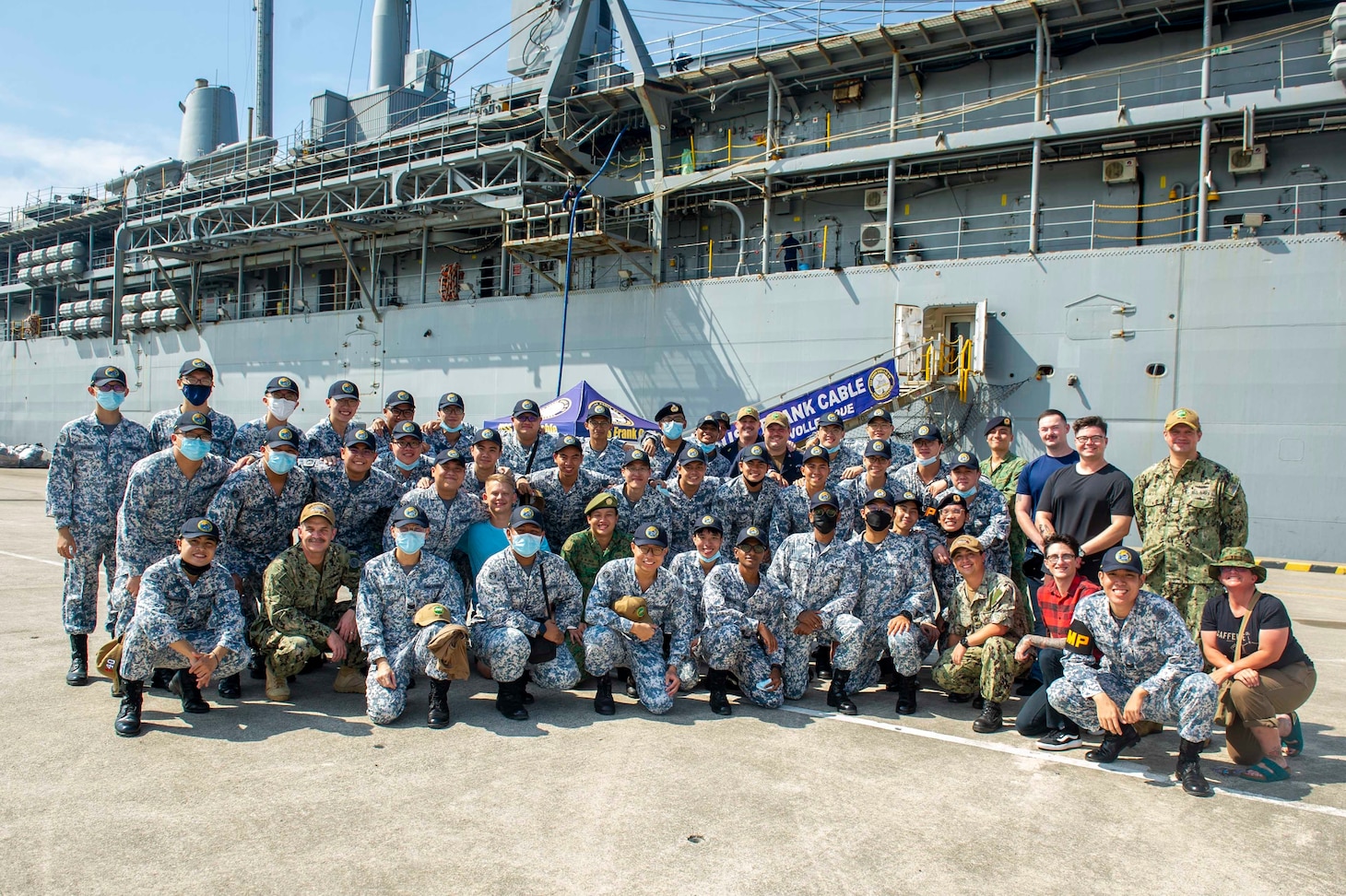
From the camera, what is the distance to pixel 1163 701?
150 inches

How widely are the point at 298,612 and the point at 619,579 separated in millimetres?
1766

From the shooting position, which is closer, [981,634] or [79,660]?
[981,634]

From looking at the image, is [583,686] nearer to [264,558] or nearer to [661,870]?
[264,558]

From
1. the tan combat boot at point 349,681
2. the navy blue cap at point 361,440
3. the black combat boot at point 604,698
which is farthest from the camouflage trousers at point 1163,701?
the navy blue cap at point 361,440

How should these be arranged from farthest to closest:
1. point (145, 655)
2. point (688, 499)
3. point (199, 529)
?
point (688, 499) → point (199, 529) → point (145, 655)

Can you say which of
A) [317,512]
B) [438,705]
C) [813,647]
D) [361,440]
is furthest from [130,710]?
[813,647]

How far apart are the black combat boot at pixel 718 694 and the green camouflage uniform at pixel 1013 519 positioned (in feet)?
7.04

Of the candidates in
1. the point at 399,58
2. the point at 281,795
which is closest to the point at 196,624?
the point at 281,795

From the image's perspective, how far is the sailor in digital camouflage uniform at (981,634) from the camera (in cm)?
443

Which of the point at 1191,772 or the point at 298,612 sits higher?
the point at 298,612

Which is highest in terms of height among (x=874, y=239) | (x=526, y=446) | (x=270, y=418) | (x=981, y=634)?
(x=874, y=239)

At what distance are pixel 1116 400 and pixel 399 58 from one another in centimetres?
1889

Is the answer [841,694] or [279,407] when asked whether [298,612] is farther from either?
[841,694]

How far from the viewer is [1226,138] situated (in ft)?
37.1
